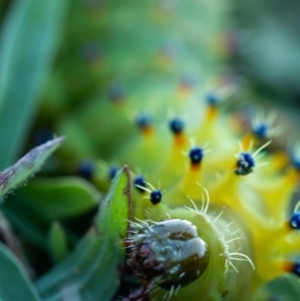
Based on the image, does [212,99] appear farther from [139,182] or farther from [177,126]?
[139,182]

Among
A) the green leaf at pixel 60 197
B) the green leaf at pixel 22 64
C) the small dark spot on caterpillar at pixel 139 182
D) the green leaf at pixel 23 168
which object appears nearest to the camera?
the green leaf at pixel 23 168

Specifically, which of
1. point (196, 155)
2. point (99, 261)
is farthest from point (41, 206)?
point (196, 155)

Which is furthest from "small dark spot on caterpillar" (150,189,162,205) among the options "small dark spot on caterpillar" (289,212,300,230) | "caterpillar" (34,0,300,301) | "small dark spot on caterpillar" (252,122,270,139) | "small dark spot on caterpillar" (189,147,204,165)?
"small dark spot on caterpillar" (252,122,270,139)

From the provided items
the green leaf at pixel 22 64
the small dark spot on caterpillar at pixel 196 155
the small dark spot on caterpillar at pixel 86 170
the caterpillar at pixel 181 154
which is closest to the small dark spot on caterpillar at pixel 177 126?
the caterpillar at pixel 181 154

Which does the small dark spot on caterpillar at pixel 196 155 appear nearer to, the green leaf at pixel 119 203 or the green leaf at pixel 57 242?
the green leaf at pixel 119 203

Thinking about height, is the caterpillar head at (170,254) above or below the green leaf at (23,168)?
below

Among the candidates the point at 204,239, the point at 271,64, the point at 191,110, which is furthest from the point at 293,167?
the point at 271,64
